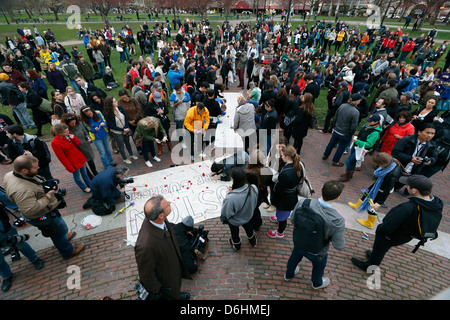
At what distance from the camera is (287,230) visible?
486cm

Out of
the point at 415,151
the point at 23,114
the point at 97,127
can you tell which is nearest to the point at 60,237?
the point at 97,127

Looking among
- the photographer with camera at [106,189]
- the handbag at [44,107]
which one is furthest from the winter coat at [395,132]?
the handbag at [44,107]

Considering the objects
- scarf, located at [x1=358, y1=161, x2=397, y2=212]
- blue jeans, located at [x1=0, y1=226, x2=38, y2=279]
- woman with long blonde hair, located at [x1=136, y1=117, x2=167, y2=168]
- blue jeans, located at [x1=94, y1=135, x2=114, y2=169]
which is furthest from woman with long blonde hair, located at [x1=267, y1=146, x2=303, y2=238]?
blue jeans, located at [x1=94, y1=135, x2=114, y2=169]

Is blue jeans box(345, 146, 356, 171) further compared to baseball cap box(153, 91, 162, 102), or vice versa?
baseball cap box(153, 91, 162, 102)

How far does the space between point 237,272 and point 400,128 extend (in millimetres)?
5499

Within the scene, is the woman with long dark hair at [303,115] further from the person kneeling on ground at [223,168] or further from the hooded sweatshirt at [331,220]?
the hooded sweatshirt at [331,220]

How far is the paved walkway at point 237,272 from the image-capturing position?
11.9ft

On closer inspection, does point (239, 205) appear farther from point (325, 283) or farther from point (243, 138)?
point (243, 138)

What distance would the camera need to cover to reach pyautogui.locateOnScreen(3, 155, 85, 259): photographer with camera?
3.36 meters

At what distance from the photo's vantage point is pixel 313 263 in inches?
132

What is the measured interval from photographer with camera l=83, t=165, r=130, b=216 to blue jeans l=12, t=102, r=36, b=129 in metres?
6.43

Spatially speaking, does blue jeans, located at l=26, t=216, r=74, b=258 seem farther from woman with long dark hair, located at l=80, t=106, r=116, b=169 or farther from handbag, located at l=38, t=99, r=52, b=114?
handbag, located at l=38, t=99, r=52, b=114
